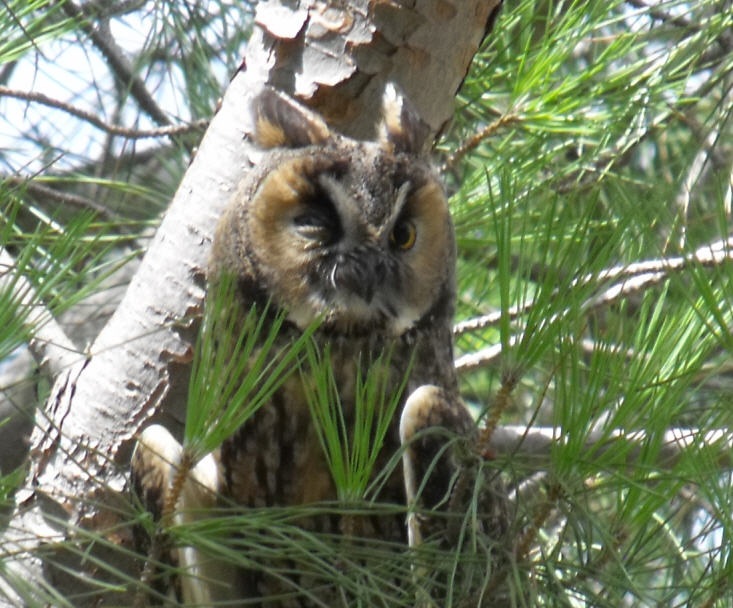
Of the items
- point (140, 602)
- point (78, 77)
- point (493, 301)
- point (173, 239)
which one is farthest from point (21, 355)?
point (140, 602)

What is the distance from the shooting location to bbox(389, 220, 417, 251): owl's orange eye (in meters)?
1.57

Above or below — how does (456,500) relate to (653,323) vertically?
below

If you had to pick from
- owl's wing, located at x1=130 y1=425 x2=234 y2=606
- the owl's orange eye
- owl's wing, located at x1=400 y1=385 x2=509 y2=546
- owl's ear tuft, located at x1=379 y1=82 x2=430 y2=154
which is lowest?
owl's wing, located at x1=130 y1=425 x2=234 y2=606

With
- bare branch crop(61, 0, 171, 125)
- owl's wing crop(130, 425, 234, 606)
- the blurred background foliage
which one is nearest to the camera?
the blurred background foliage

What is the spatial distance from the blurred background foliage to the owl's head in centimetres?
18

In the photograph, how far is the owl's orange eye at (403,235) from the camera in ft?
5.15

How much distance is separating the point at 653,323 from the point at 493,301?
1506mm

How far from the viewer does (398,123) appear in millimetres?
1572

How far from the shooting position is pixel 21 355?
314 cm

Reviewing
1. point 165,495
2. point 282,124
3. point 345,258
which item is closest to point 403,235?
point 345,258

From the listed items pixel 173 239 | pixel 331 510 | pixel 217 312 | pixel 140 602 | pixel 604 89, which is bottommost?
pixel 140 602

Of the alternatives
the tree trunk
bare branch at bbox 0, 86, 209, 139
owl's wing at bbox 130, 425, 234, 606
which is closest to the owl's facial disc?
the tree trunk

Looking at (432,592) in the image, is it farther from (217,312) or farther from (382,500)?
(217,312)

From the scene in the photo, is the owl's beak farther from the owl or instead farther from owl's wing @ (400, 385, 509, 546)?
owl's wing @ (400, 385, 509, 546)
